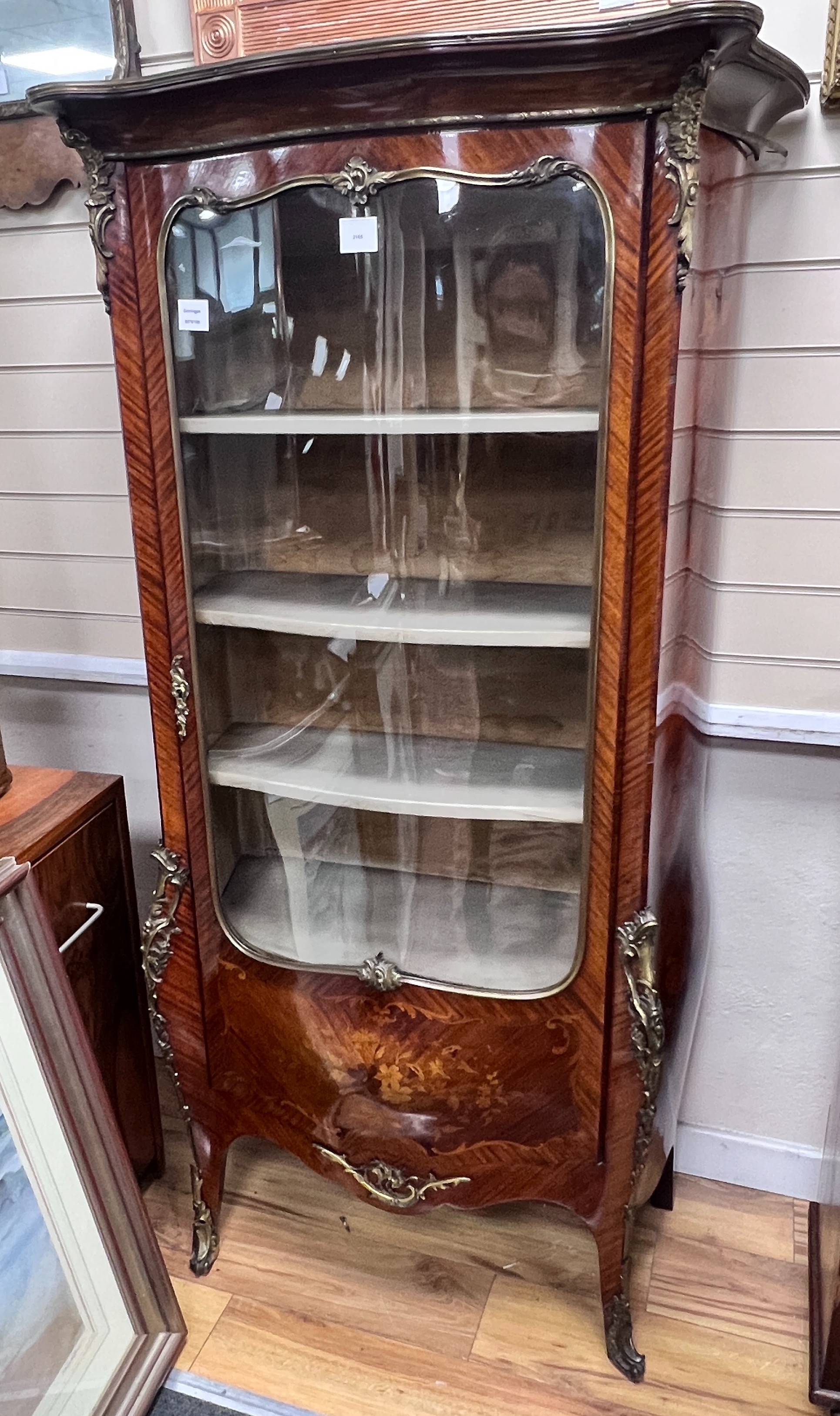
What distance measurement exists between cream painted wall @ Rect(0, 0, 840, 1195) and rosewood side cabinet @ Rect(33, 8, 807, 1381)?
0.14 meters

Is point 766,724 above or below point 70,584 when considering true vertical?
below

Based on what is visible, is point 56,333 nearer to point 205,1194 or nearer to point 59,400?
point 59,400

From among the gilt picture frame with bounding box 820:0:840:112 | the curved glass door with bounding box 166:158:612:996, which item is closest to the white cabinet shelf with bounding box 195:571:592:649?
the curved glass door with bounding box 166:158:612:996

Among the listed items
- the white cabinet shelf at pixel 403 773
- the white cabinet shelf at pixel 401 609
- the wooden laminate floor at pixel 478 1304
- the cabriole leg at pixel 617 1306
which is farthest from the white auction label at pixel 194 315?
the wooden laminate floor at pixel 478 1304

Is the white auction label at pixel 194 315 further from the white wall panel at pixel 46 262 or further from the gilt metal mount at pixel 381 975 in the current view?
the gilt metal mount at pixel 381 975

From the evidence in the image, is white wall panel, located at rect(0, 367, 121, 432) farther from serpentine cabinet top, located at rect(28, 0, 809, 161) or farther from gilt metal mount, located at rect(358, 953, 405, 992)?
gilt metal mount, located at rect(358, 953, 405, 992)

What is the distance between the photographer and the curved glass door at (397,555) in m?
0.86

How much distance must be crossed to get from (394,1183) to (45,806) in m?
0.59

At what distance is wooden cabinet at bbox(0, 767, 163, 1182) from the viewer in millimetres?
1151

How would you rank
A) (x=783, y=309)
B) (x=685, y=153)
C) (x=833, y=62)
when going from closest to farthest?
(x=685, y=153), (x=833, y=62), (x=783, y=309)

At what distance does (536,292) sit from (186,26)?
63 centimetres

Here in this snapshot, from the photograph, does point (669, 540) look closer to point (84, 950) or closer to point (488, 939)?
point (488, 939)

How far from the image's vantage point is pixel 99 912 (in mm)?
1226

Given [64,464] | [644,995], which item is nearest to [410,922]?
[644,995]
